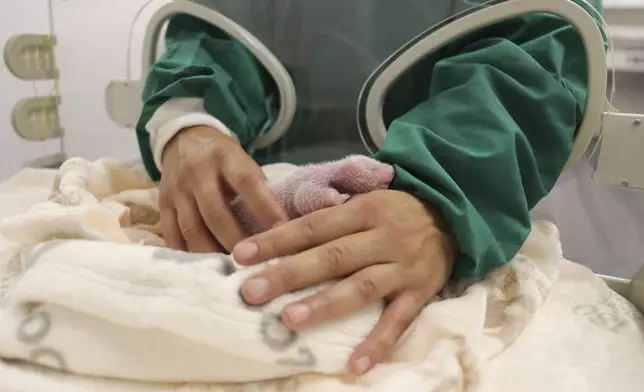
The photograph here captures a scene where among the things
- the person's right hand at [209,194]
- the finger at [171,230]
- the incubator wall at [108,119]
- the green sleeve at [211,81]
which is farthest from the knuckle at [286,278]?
the incubator wall at [108,119]

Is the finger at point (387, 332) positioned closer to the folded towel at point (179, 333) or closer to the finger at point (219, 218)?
the folded towel at point (179, 333)

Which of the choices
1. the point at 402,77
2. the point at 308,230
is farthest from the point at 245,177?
the point at 402,77

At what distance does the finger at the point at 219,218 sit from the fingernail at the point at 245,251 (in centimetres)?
12

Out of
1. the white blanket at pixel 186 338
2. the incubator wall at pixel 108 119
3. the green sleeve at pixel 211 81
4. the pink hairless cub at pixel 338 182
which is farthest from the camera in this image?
the incubator wall at pixel 108 119

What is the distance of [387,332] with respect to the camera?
0.44 metres

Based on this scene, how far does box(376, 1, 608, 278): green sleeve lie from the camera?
507mm

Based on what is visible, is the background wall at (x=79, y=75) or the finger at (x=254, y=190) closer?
the finger at (x=254, y=190)

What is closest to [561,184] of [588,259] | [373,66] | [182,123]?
[588,259]

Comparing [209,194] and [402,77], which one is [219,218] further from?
[402,77]

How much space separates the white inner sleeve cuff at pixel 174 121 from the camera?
2.23 ft

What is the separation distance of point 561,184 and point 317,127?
1.41 ft

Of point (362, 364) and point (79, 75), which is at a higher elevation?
point (362, 364)

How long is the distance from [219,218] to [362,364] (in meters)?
Result: 0.22

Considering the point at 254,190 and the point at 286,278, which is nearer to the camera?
the point at 286,278
